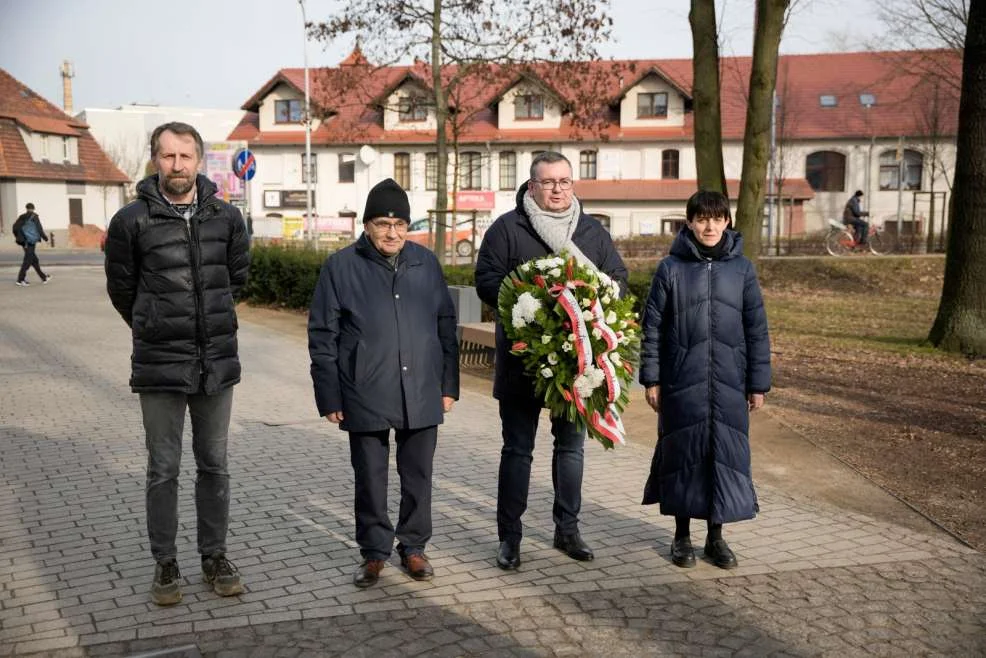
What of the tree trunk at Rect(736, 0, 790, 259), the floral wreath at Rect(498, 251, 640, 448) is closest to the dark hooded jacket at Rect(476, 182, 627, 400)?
the floral wreath at Rect(498, 251, 640, 448)

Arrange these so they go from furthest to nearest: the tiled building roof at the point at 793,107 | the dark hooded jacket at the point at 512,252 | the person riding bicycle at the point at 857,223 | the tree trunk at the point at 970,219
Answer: the tiled building roof at the point at 793,107
the person riding bicycle at the point at 857,223
the tree trunk at the point at 970,219
the dark hooded jacket at the point at 512,252

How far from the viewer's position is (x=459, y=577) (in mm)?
5238

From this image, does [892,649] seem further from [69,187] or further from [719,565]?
[69,187]

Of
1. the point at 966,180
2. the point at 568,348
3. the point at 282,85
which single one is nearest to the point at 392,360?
the point at 568,348

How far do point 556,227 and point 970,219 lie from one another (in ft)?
29.6

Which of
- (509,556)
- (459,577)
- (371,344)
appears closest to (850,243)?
(509,556)

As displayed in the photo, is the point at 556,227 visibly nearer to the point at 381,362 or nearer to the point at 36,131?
the point at 381,362

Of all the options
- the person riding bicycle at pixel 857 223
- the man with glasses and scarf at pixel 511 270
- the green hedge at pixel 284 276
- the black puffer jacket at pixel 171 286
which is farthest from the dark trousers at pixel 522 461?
the person riding bicycle at pixel 857 223

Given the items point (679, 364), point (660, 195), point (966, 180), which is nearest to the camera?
point (679, 364)

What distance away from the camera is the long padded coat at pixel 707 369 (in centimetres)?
535

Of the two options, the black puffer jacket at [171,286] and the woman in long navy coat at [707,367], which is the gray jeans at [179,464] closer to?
the black puffer jacket at [171,286]

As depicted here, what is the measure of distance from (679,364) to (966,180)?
882cm

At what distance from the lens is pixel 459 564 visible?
5.45 metres

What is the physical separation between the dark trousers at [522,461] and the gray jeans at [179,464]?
1.35 m
